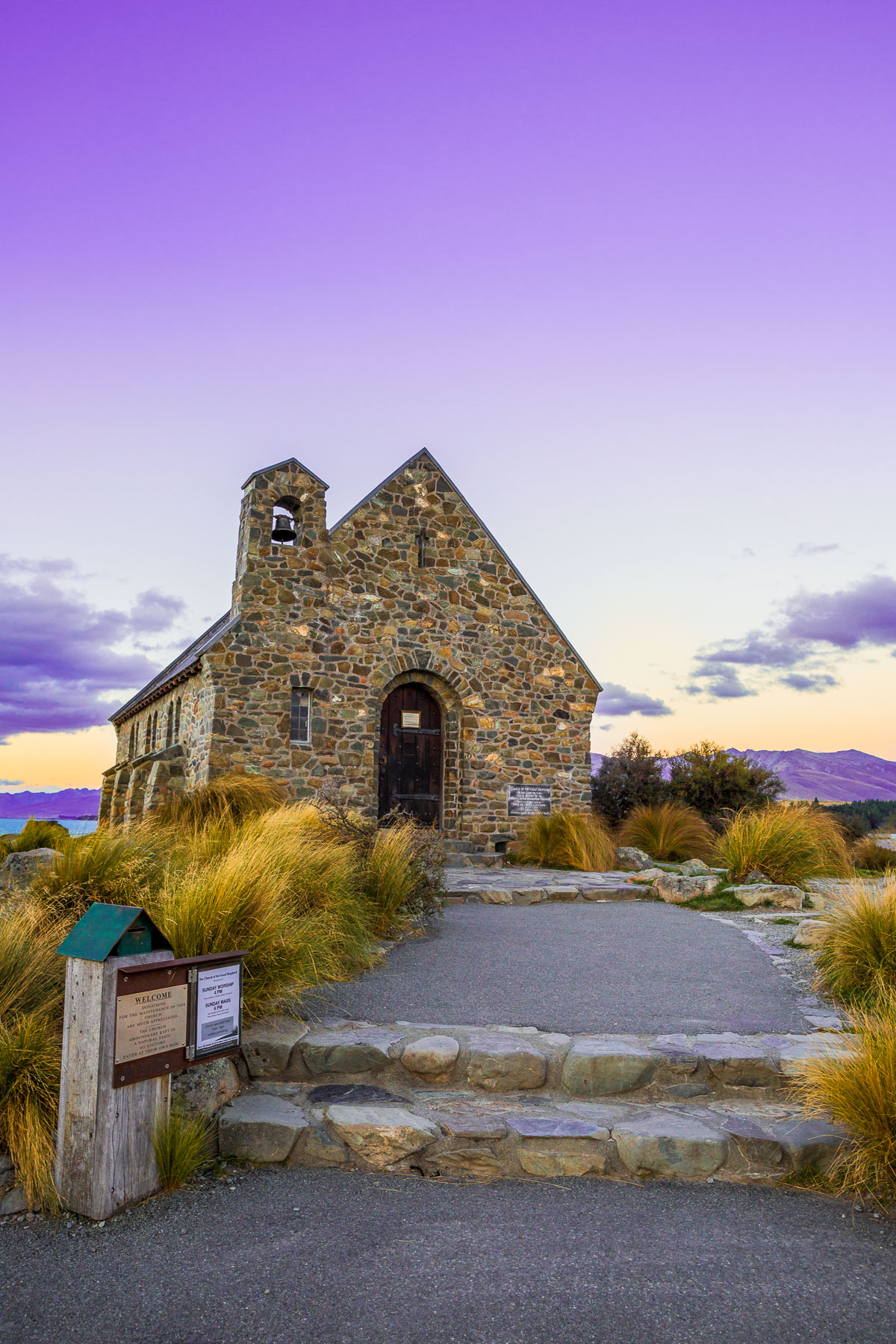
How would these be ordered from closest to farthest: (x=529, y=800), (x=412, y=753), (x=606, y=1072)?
(x=606, y=1072) < (x=412, y=753) < (x=529, y=800)

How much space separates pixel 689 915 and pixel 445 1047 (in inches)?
222

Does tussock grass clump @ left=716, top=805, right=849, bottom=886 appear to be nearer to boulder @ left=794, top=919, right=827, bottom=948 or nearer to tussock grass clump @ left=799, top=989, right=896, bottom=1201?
boulder @ left=794, top=919, right=827, bottom=948

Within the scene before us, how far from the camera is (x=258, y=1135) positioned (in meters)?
4.45

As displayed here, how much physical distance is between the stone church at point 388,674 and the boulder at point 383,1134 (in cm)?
1003

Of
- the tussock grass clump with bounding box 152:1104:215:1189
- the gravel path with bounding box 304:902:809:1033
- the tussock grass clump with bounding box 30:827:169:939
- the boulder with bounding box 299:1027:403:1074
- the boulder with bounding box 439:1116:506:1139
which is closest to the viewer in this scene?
the tussock grass clump with bounding box 152:1104:215:1189

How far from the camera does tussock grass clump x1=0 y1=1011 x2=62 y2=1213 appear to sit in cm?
395

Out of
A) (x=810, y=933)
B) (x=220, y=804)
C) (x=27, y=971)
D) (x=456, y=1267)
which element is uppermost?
(x=220, y=804)

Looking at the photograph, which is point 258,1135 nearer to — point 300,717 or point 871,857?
point 300,717

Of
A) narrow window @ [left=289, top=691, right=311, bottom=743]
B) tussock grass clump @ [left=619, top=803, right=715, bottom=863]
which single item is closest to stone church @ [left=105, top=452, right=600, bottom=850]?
narrow window @ [left=289, top=691, right=311, bottom=743]

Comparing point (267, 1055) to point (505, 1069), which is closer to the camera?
point (505, 1069)

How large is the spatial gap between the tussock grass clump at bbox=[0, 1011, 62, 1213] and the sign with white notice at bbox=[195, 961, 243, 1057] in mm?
718

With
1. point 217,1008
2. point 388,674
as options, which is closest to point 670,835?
point 388,674

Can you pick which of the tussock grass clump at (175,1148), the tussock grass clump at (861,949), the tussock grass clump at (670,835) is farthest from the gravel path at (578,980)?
the tussock grass clump at (670,835)

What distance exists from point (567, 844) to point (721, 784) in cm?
639
